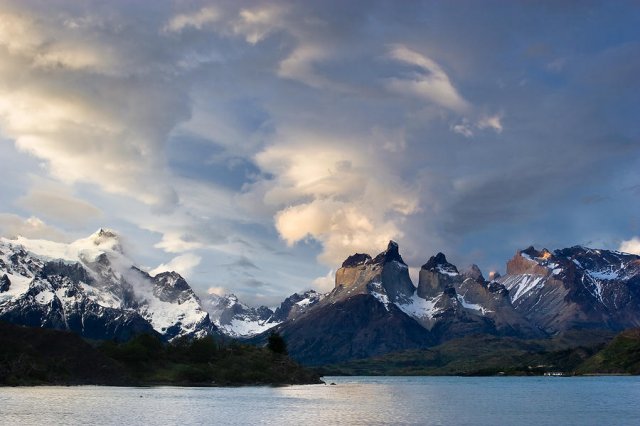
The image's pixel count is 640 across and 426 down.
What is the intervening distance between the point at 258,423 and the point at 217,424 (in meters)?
9.85

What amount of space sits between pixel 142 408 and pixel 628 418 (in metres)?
129

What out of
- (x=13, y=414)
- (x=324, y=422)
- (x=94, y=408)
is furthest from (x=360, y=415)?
(x=13, y=414)

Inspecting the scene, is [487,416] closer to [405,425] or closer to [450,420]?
[450,420]

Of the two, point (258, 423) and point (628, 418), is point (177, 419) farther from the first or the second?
point (628, 418)

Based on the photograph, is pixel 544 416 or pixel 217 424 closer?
pixel 217 424

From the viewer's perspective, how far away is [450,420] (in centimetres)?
17462

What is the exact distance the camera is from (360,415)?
7456 inches

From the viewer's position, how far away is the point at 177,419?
6678 inches

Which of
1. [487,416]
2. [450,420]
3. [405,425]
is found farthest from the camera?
[487,416]

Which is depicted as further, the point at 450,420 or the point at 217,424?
the point at 450,420

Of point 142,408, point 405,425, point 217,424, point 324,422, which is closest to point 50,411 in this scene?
point 142,408

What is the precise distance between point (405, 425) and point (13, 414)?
94.2 metres

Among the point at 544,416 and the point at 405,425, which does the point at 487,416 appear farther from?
the point at 405,425

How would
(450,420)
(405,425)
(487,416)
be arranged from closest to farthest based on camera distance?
(405,425) → (450,420) → (487,416)
